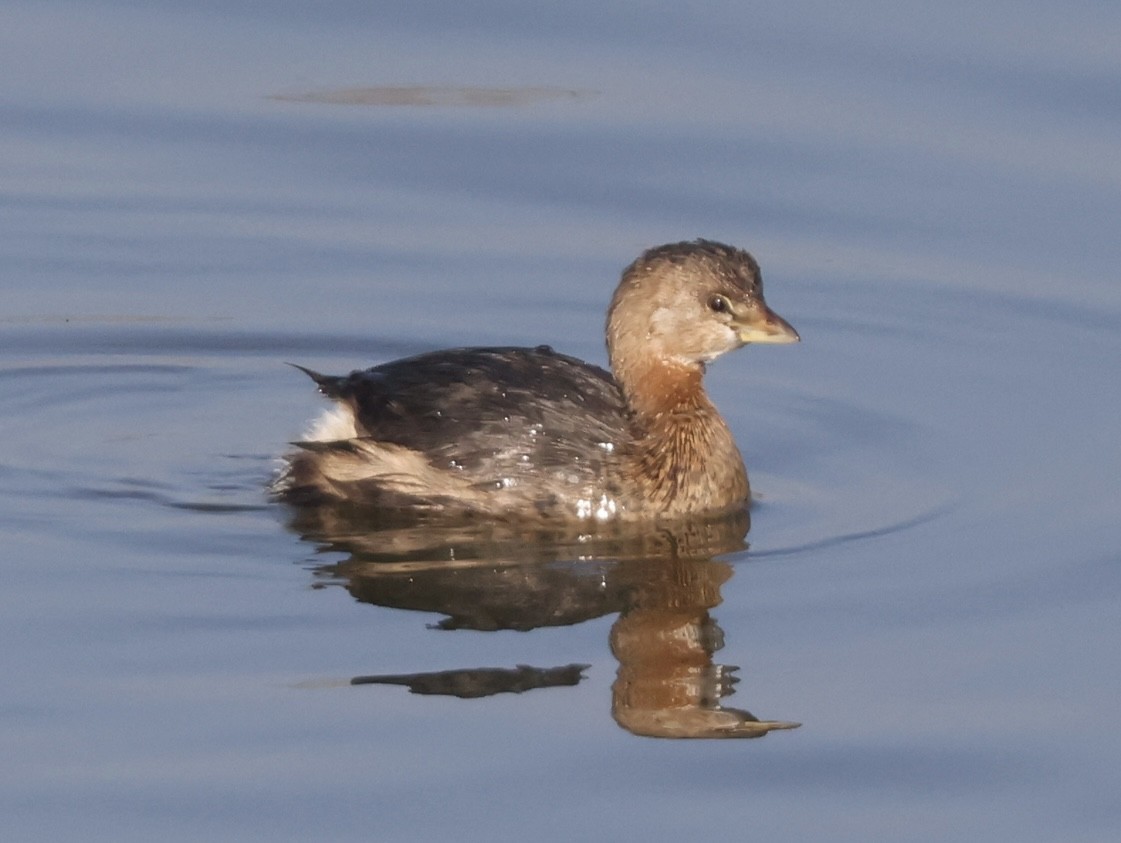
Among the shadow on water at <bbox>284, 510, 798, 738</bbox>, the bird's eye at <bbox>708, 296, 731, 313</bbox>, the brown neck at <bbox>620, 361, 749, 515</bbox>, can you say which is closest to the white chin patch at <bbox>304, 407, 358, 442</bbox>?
the shadow on water at <bbox>284, 510, 798, 738</bbox>

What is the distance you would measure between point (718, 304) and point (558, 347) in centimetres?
174

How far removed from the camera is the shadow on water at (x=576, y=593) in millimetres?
7961

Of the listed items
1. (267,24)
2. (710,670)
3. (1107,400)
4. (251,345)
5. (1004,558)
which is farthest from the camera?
(267,24)

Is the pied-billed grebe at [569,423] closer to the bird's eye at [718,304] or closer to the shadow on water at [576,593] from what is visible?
the bird's eye at [718,304]

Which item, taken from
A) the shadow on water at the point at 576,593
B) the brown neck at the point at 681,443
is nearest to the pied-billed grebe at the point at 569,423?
the brown neck at the point at 681,443

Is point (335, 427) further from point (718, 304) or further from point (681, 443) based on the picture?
point (718, 304)

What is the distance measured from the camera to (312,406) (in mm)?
11172

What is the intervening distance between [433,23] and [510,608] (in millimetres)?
6660

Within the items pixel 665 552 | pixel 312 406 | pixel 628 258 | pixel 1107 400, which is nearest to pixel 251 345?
pixel 312 406

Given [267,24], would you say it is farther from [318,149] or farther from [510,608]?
[510,608]

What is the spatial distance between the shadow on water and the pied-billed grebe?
146 mm

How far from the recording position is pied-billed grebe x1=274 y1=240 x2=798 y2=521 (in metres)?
9.84

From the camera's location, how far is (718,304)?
10.1 metres

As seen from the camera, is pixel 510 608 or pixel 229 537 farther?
pixel 229 537
